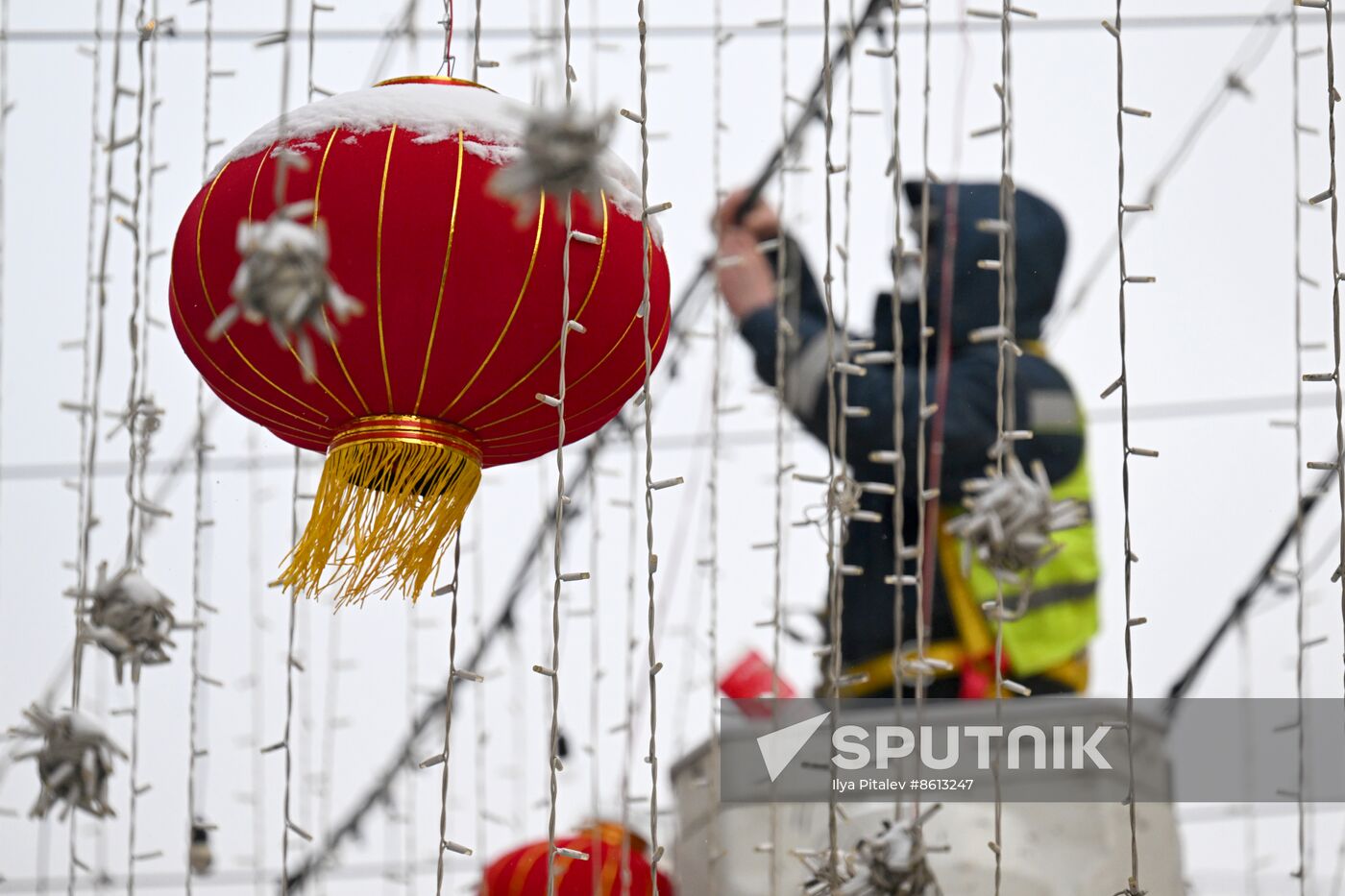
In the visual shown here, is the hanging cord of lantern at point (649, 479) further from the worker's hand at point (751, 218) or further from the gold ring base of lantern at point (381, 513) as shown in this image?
the worker's hand at point (751, 218)

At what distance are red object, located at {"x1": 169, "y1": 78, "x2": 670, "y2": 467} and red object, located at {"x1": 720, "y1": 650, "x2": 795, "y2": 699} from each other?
3.64ft

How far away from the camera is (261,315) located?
950 millimetres

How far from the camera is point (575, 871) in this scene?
2398mm

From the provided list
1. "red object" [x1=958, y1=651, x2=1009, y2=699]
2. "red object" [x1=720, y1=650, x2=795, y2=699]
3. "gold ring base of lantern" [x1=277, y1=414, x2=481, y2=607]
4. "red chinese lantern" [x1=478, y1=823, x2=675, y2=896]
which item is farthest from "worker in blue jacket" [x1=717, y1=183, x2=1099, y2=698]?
"gold ring base of lantern" [x1=277, y1=414, x2=481, y2=607]

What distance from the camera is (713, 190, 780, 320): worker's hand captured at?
2.41 metres

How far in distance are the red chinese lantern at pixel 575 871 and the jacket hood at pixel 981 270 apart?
2.48ft

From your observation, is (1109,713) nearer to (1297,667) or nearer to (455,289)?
(1297,667)

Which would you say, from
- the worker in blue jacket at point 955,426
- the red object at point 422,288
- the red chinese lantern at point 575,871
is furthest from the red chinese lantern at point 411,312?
the red chinese lantern at point 575,871

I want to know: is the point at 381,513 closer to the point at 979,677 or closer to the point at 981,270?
the point at 979,677

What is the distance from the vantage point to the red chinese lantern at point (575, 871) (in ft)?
7.85

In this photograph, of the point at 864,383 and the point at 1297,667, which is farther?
the point at 864,383

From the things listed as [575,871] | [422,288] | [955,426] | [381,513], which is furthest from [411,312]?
[575,871]

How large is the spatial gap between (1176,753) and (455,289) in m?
1.33

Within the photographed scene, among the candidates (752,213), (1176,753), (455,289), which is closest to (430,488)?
(455,289)
